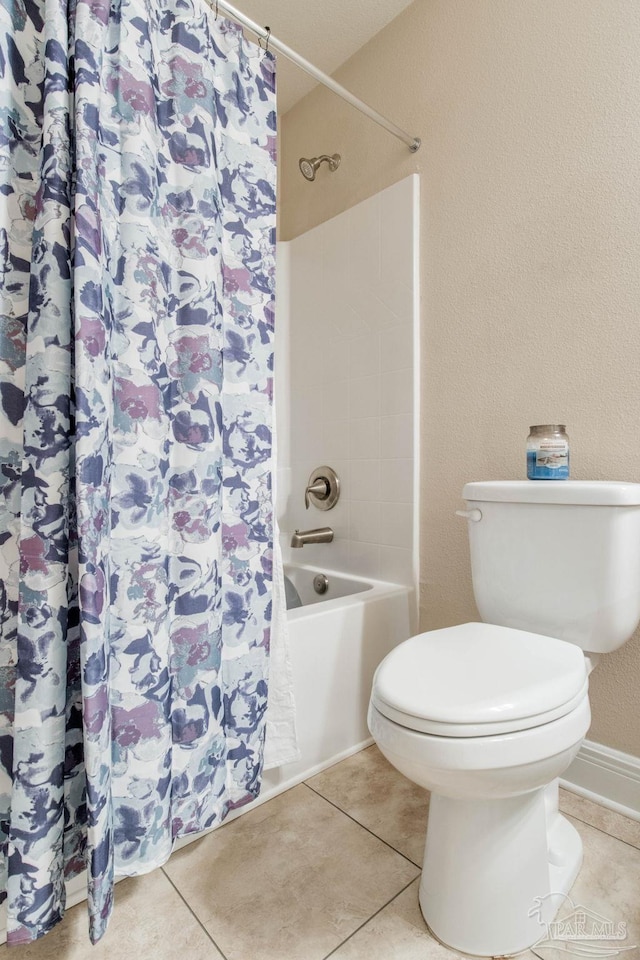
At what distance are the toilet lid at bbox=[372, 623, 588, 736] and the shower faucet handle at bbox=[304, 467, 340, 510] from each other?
3.19 feet

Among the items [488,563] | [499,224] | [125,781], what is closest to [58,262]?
[125,781]

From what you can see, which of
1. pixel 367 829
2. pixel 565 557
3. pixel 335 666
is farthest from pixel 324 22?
pixel 367 829

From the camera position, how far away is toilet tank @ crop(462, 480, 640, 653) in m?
1.18

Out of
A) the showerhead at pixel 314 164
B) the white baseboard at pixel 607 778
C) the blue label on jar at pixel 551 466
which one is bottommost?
the white baseboard at pixel 607 778

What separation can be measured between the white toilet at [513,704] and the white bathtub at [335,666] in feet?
1.34

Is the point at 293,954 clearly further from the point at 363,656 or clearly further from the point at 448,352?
the point at 448,352

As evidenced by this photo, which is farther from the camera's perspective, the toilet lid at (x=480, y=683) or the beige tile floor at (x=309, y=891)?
the beige tile floor at (x=309, y=891)

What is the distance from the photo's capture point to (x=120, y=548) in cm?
99

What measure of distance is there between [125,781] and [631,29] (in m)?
1.94

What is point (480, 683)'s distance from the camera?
95 centimetres

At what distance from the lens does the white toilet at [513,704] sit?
2.86 feet

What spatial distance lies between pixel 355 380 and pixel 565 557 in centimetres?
103

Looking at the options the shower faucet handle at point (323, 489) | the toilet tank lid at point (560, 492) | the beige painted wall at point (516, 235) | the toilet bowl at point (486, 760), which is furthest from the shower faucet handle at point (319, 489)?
the toilet bowl at point (486, 760)

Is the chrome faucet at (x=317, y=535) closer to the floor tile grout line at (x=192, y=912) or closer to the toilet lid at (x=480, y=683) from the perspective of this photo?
the toilet lid at (x=480, y=683)
